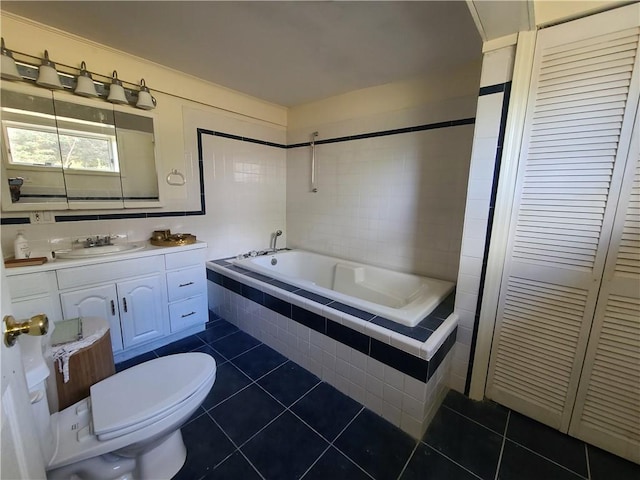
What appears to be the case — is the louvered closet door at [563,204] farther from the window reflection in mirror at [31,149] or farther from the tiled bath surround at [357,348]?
the window reflection in mirror at [31,149]

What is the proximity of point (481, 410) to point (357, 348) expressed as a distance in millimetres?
818

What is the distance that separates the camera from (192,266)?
222cm

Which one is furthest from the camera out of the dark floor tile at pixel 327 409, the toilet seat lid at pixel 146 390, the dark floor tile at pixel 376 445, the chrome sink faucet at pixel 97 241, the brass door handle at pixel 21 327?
the chrome sink faucet at pixel 97 241

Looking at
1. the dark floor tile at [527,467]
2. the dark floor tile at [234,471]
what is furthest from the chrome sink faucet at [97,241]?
the dark floor tile at [527,467]

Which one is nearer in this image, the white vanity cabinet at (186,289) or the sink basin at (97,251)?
the sink basin at (97,251)

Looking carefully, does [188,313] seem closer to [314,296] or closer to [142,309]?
[142,309]

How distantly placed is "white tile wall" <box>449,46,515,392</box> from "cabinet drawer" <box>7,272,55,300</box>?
2.44m

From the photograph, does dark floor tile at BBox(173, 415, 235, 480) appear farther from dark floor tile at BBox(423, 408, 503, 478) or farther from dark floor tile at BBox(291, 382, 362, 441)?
dark floor tile at BBox(423, 408, 503, 478)

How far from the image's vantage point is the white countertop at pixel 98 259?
4.93 ft

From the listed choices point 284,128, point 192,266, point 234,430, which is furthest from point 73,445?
point 284,128

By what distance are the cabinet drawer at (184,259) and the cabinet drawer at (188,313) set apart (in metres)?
0.30

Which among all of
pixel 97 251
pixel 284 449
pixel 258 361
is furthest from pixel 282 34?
pixel 284 449

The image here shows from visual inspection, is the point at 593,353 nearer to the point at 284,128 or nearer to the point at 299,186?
the point at 299,186

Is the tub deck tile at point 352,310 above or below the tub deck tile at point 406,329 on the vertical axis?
above
